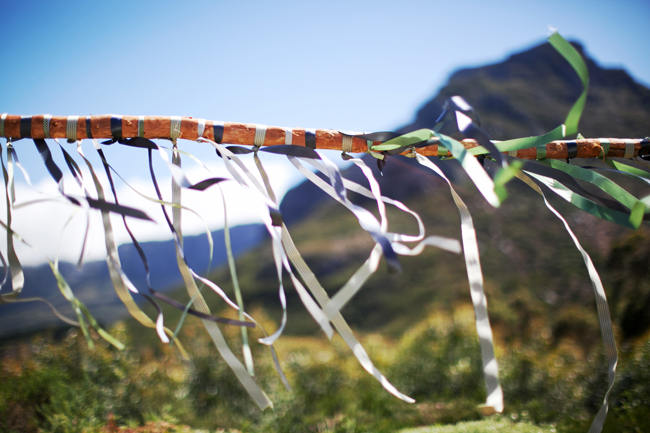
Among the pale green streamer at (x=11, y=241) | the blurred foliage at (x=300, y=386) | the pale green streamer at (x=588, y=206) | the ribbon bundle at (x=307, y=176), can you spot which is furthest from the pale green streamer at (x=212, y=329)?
the blurred foliage at (x=300, y=386)

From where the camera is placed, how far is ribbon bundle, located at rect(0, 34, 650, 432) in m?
0.34

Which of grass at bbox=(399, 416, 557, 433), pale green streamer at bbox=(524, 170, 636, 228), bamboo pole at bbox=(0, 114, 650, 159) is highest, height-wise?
Result: bamboo pole at bbox=(0, 114, 650, 159)

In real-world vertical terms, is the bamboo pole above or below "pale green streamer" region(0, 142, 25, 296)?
above

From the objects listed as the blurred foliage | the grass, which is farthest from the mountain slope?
the grass

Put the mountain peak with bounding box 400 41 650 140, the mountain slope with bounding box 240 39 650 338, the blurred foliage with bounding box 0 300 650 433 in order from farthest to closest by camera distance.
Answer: the mountain peak with bounding box 400 41 650 140, the mountain slope with bounding box 240 39 650 338, the blurred foliage with bounding box 0 300 650 433

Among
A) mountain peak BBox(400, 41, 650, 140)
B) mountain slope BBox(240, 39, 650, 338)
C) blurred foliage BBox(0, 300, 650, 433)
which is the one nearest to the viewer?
blurred foliage BBox(0, 300, 650, 433)

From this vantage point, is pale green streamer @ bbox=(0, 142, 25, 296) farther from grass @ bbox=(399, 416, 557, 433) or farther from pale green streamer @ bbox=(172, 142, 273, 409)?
grass @ bbox=(399, 416, 557, 433)

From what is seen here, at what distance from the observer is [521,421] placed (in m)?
0.82

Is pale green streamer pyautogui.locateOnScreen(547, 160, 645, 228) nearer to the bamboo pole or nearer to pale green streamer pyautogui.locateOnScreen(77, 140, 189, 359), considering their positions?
the bamboo pole

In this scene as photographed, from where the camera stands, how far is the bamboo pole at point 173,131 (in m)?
0.41

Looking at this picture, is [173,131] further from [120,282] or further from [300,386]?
[300,386]

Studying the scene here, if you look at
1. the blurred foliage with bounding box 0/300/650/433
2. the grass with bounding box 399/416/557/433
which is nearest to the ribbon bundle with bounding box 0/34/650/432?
the grass with bounding box 399/416/557/433

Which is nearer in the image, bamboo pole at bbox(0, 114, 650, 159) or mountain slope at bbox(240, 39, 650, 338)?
bamboo pole at bbox(0, 114, 650, 159)

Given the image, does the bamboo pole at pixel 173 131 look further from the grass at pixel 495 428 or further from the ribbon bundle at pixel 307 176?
the grass at pixel 495 428
